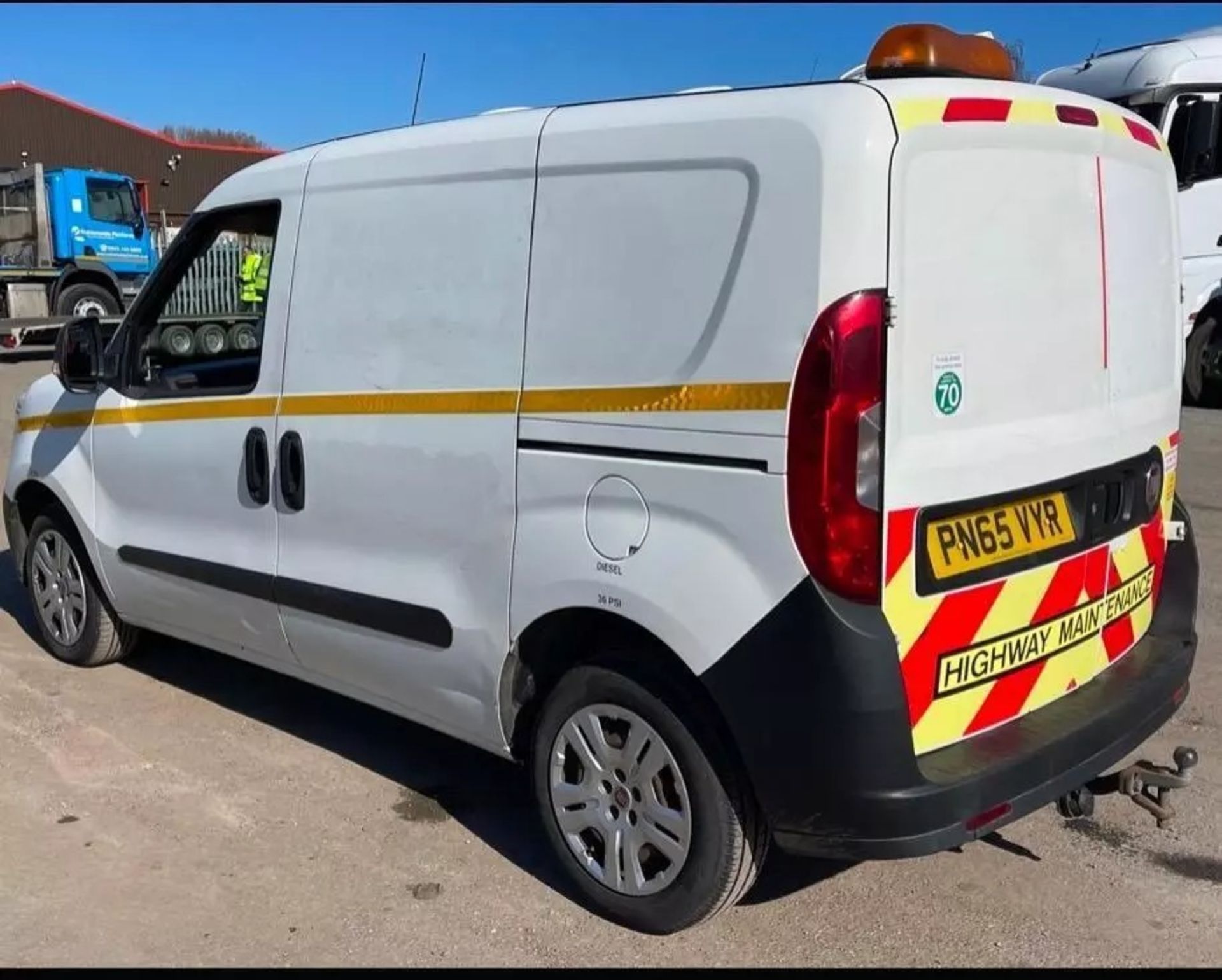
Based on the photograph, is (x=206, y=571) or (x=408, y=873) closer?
(x=408, y=873)

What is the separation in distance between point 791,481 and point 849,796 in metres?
0.70

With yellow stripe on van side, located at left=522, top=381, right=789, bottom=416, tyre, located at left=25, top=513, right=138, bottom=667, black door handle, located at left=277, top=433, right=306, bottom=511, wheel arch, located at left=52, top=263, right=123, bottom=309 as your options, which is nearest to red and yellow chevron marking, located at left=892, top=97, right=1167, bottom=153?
yellow stripe on van side, located at left=522, top=381, right=789, bottom=416

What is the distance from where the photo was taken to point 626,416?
289 centimetres

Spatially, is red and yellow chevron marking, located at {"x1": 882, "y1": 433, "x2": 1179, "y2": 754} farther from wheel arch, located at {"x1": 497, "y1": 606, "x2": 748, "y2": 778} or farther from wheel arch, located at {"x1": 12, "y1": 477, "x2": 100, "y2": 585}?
wheel arch, located at {"x1": 12, "y1": 477, "x2": 100, "y2": 585}

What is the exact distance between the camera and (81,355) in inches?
182

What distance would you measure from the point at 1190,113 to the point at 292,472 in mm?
9762

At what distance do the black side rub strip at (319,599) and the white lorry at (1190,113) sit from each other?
342 inches

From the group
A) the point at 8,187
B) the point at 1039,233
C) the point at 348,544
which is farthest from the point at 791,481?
the point at 8,187

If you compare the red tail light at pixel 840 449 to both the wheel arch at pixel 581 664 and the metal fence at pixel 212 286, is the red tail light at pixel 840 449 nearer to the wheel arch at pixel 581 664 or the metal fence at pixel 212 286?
the wheel arch at pixel 581 664

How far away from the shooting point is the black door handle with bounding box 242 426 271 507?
3.94 metres

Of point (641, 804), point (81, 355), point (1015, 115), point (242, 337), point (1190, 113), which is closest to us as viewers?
point (1015, 115)

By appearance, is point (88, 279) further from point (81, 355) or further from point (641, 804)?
point (641, 804)

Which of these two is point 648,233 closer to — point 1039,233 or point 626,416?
point 626,416

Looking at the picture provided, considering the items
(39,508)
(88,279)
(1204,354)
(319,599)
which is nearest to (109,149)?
(88,279)
